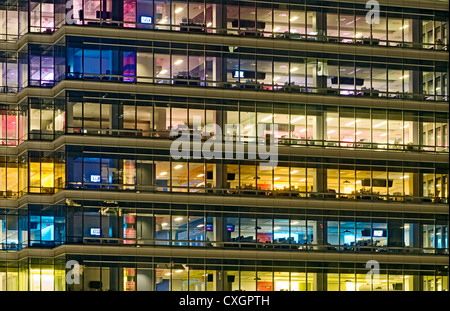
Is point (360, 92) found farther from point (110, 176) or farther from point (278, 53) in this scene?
point (110, 176)

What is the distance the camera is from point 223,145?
303 feet

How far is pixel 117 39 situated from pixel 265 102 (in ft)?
37.2

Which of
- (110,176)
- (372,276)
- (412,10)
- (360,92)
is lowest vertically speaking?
(372,276)

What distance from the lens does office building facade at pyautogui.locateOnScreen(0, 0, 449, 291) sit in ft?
297

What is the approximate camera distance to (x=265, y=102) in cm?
9400

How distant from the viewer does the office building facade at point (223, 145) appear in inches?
3558

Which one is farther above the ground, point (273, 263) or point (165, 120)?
point (165, 120)
